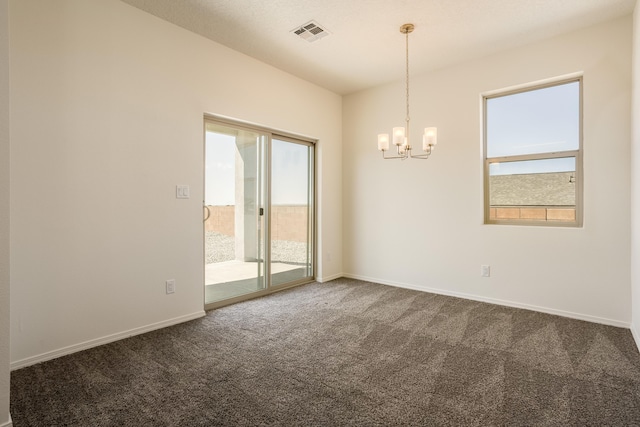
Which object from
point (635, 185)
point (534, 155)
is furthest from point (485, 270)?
point (635, 185)

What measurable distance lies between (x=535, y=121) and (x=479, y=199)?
1.01 meters

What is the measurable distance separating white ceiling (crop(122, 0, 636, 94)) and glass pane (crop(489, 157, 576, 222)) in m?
1.32

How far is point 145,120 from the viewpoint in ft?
9.39

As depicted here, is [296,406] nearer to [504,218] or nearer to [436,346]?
[436,346]

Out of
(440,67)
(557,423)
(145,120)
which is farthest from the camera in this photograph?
(440,67)

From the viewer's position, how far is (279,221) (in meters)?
4.29

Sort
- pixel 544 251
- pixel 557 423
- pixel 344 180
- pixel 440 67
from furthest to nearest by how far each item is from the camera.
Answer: pixel 344 180 < pixel 440 67 < pixel 544 251 < pixel 557 423

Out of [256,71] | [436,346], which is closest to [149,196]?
[256,71]

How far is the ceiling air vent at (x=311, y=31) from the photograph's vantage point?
10.1 feet

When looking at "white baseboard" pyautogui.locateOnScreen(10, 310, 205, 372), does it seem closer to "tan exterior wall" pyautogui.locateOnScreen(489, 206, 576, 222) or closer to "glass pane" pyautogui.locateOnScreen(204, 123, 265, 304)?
"glass pane" pyautogui.locateOnScreen(204, 123, 265, 304)

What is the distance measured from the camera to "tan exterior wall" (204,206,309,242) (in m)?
3.55

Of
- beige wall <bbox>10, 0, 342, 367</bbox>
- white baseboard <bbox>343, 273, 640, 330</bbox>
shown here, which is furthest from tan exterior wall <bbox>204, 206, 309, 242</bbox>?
white baseboard <bbox>343, 273, 640, 330</bbox>

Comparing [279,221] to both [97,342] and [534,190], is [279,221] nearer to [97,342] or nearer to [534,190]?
[97,342]

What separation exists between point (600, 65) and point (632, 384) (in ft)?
9.17
